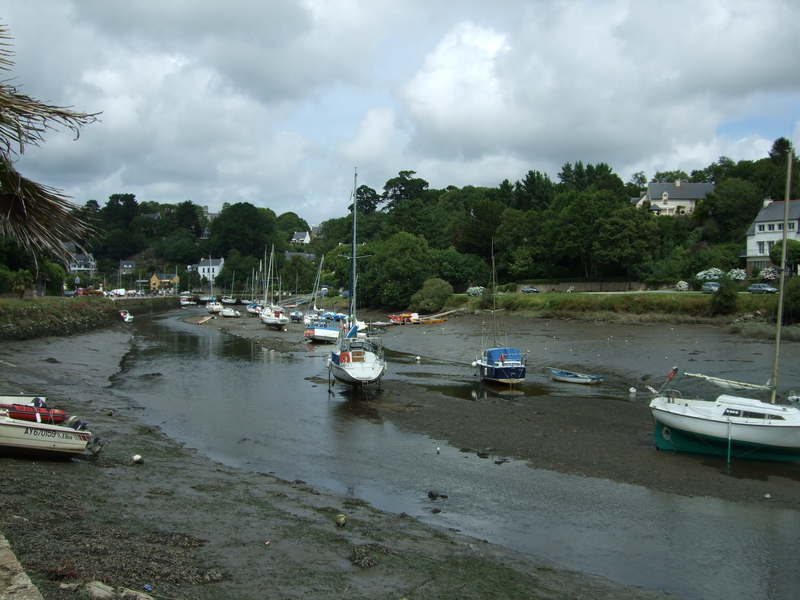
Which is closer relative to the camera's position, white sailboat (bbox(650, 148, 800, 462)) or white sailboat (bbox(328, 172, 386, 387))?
white sailboat (bbox(650, 148, 800, 462))

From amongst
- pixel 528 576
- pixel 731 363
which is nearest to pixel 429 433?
pixel 528 576

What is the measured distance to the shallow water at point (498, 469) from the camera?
12802mm

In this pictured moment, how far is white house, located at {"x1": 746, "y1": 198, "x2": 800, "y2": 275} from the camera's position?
70500 millimetres

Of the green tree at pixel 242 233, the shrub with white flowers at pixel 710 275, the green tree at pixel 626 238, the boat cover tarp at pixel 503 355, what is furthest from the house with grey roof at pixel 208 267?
the boat cover tarp at pixel 503 355

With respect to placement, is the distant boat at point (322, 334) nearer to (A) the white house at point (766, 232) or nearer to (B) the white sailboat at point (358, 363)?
(B) the white sailboat at point (358, 363)

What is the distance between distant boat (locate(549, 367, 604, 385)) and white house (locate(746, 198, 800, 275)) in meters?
44.8

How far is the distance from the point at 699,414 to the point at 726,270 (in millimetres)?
59135

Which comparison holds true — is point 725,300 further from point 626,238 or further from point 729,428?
point 729,428

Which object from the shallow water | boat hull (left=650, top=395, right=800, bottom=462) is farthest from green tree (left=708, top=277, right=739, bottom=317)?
boat hull (left=650, top=395, right=800, bottom=462)

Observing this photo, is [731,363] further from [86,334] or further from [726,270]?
[86,334]

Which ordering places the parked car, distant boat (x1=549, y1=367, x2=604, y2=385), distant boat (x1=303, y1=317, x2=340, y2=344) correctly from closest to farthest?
distant boat (x1=549, y1=367, x2=604, y2=385), the parked car, distant boat (x1=303, y1=317, x2=340, y2=344)

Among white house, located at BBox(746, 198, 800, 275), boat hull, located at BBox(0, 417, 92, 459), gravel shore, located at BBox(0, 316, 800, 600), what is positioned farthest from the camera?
white house, located at BBox(746, 198, 800, 275)

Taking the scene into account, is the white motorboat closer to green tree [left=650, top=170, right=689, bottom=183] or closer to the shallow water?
the shallow water

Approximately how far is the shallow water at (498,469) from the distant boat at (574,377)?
3.24ft
